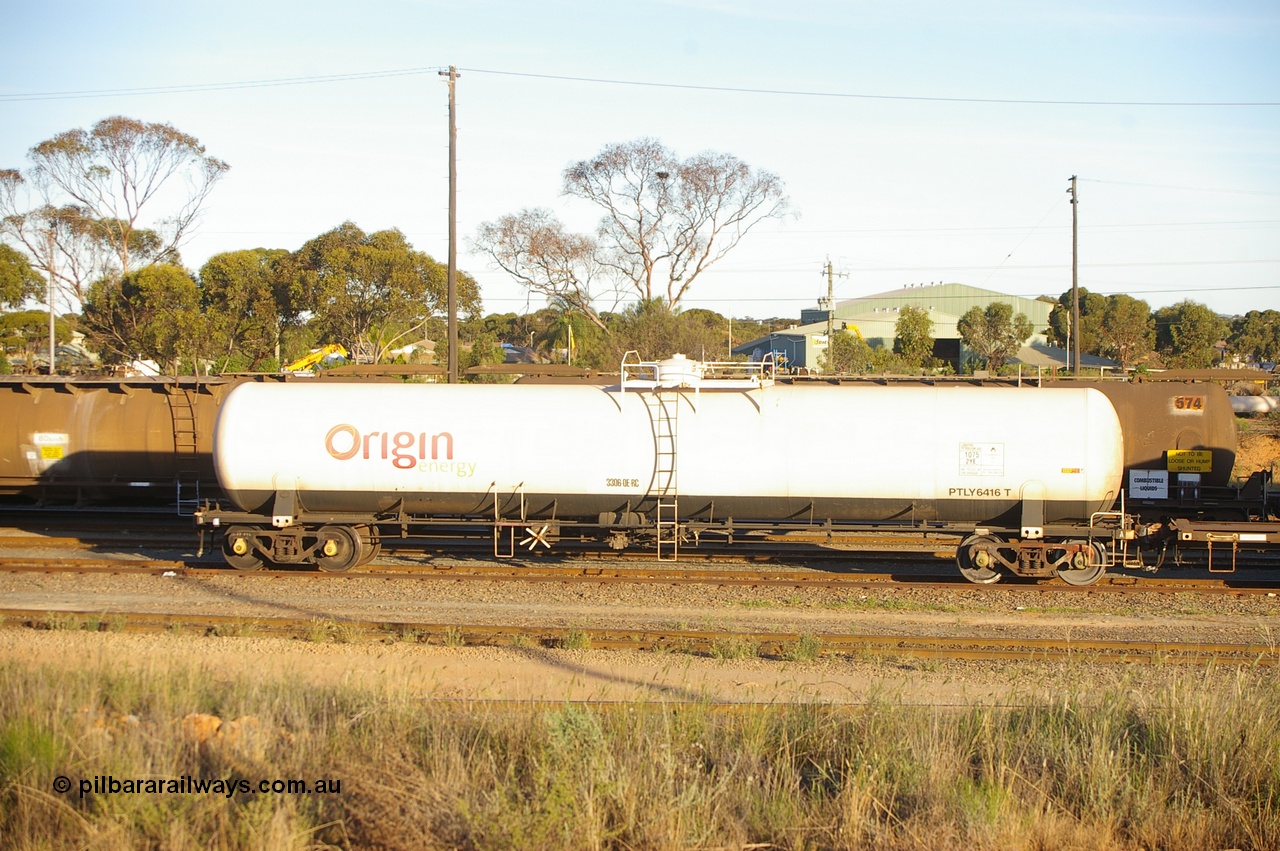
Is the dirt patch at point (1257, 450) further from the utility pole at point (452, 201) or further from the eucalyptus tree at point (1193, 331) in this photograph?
the eucalyptus tree at point (1193, 331)

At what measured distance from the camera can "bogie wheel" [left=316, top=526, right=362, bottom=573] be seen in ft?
53.3

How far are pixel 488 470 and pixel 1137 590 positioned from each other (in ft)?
35.4

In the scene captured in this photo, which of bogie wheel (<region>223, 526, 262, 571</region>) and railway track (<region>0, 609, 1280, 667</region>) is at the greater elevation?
bogie wheel (<region>223, 526, 262, 571</region>)

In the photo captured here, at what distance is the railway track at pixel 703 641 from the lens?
11.4 metres

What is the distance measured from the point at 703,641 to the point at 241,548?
877 cm

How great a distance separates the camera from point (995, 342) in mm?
63156

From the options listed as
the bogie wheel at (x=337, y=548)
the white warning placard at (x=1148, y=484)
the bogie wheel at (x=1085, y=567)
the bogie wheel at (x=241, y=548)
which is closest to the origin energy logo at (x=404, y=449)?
the bogie wheel at (x=337, y=548)

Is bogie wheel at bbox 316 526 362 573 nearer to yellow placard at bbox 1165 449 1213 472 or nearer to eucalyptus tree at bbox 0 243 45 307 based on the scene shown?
yellow placard at bbox 1165 449 1213 472

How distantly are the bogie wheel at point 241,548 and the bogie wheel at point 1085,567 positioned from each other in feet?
44.9

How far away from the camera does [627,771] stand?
664 cm

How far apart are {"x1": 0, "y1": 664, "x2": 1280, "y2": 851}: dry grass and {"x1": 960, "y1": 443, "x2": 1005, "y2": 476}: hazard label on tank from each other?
6.86 meters

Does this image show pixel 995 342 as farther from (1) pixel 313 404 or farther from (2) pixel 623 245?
(1) pixel 313 404

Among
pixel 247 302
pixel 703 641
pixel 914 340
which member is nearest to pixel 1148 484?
pixel 703 641

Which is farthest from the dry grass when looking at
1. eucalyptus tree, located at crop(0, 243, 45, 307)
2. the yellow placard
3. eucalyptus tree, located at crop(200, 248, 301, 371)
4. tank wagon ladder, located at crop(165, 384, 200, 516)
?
eucalyptus tree, located at crop(0, 243, 45, 307)
